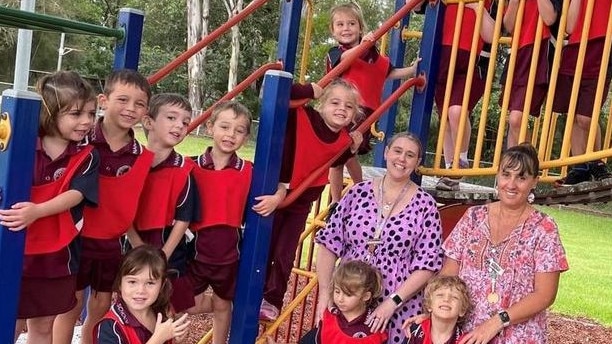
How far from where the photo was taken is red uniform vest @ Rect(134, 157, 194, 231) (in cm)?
335

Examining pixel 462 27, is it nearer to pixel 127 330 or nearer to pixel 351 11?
pixel 351 11

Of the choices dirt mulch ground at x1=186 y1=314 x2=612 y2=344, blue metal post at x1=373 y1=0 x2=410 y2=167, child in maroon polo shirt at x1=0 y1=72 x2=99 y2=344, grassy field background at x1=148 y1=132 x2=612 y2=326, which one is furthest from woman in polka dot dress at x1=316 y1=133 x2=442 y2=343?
grassy field background at x1=148 y1=132 x2=612 y2=326

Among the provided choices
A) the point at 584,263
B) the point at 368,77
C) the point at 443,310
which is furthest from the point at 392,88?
the point at 584,263

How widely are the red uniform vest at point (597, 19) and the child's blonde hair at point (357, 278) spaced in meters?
1.60

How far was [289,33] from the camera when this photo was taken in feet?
15.2

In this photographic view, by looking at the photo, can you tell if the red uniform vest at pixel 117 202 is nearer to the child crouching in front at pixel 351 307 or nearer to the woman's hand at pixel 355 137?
the child crouching in front at pixel 351 307

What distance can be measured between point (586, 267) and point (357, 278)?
1313 cm

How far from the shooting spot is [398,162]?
11.4 feet

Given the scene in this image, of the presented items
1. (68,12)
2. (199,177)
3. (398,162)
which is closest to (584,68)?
(398,162)

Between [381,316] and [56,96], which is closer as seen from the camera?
[56,96]

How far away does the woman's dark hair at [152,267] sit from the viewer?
306 centimetres

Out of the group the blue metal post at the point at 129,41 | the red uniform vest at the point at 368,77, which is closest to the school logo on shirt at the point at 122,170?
the blue metal post at the point at 129,41

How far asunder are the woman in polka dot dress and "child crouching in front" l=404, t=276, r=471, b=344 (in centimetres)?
18

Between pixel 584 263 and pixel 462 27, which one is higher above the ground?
pixel 462 27
